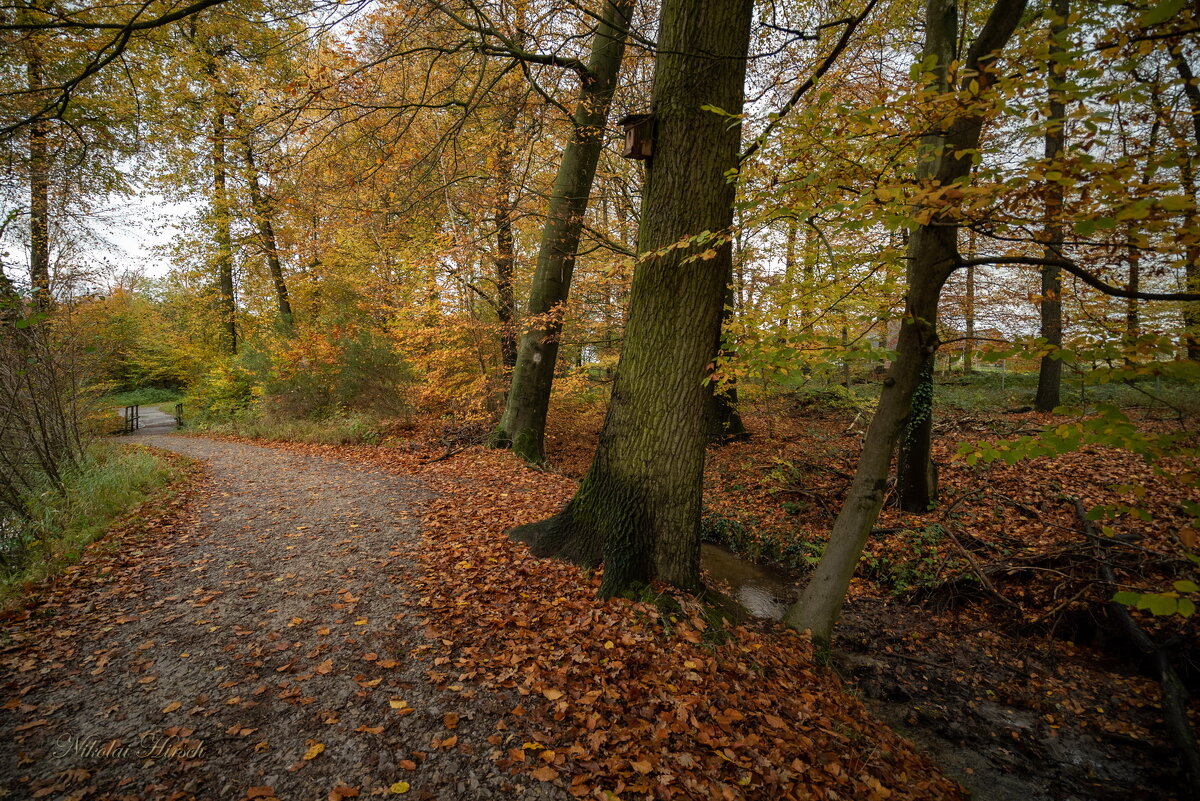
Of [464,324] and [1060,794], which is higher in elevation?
[464,324]

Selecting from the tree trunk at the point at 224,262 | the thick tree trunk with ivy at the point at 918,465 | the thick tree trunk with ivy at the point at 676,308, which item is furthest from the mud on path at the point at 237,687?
the tree trunk at the point at 224,262

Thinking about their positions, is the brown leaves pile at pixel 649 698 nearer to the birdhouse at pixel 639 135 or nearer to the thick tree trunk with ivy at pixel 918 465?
the birdhouse at pixel 639 135

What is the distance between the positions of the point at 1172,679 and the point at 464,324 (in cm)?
1070

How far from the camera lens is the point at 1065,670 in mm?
4344

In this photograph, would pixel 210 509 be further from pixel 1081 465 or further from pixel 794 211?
pixel 1081 465

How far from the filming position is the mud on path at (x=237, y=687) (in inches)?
93.4

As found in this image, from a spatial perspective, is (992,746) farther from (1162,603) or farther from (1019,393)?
(1019,393)

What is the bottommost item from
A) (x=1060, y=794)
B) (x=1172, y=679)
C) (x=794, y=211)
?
(x=1060, y=794)

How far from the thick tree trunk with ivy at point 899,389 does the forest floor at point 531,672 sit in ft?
1.61

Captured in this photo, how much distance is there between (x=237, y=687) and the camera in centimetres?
296

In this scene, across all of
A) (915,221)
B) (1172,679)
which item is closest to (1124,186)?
(915,221)

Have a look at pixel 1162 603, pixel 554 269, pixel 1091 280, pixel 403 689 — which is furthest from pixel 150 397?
pixel 1162 603

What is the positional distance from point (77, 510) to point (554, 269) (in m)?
7.13

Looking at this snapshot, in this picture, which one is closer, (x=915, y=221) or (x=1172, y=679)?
(x=915, y=221)
